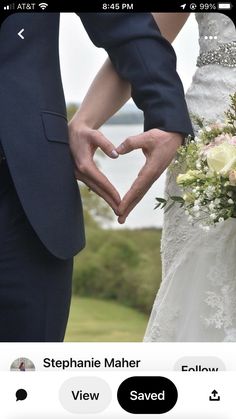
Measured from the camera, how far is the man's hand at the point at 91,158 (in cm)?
156

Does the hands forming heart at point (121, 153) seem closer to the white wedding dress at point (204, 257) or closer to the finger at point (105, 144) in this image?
the finger at point (105, 144)

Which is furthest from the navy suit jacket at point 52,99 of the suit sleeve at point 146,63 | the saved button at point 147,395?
the saved button at point 147,395

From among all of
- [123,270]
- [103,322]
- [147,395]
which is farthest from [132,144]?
[103,322]

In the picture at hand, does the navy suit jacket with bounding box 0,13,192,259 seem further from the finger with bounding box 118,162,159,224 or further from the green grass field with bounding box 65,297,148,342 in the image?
the green grass field with bounding box 65,297,148,342

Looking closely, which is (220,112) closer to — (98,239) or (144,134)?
(144,134)

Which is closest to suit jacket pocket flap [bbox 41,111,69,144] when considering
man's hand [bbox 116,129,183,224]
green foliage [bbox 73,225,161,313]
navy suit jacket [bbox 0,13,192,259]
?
navy suit jacket [bbox 0,13,192,259]

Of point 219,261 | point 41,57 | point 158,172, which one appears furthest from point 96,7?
point 219,261

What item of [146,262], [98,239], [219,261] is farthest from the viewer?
[98,239]

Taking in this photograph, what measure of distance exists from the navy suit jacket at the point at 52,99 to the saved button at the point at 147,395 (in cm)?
37

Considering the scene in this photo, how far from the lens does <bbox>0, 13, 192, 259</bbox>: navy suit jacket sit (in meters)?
1.51

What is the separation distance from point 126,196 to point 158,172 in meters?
0.07

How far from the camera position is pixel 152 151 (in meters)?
1.51

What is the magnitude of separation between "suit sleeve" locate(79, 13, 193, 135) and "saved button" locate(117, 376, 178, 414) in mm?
469

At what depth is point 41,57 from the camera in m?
1.54
